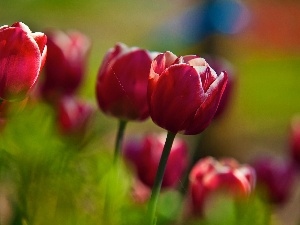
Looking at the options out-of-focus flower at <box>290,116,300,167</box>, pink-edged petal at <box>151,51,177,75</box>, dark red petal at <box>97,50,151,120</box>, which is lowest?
out-of-focus flower at <box>290,116,300,167</box>

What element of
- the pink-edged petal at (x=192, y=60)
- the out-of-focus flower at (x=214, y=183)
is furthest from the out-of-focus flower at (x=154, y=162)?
the pink-edged petal at (x=192, y=60)

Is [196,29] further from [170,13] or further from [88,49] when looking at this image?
[88,49]

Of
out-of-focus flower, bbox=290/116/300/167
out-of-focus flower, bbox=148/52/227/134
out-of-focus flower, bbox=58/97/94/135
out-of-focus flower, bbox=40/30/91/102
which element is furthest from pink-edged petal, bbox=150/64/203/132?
out-of-focus flower, bbox=290/116/300/167

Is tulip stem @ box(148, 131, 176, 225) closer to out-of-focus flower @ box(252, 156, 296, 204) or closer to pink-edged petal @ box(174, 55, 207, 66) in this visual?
pink-edged petal @ box(174, 55, 207, 66)

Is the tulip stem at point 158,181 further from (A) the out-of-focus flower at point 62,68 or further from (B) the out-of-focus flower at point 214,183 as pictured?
(A) the out-of-focus flower at point 62,68

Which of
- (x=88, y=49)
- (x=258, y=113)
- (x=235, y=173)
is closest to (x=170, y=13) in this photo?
(x=258, y=113)

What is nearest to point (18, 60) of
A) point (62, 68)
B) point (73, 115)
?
point (73, 115)

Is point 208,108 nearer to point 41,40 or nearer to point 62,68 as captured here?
point 41,40
